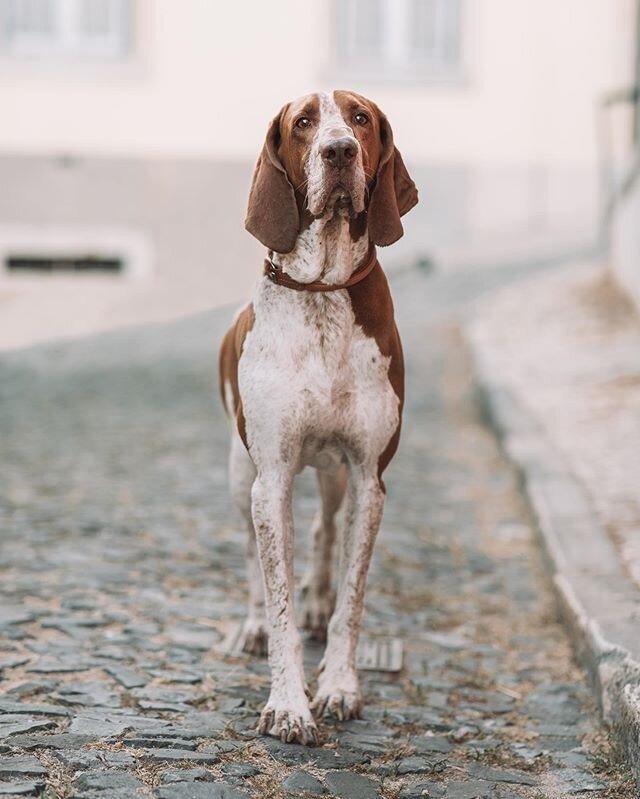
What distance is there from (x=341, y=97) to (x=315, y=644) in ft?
6.21

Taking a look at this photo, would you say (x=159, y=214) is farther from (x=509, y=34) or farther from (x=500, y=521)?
(x=500, y=521)

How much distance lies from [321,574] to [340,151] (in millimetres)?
1666

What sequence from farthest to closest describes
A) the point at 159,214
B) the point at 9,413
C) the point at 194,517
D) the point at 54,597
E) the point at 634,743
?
the point at 159,214
the point at 9,413
the point at 194,517
the point at 54,597
the point at 634,743

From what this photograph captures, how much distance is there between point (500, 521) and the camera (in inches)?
261

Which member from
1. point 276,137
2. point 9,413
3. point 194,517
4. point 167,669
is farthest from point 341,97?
point 9,413

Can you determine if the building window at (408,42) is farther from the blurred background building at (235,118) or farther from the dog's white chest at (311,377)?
the dog's white chest at (311,377)

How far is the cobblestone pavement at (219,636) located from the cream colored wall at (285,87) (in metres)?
6.98

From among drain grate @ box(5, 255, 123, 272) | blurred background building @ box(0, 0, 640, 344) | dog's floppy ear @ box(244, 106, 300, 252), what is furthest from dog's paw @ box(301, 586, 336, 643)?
drain grate @ box(5, 255, 123, 272)

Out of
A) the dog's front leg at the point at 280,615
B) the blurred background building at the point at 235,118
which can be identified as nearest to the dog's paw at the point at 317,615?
the dog's front leg at the point at 280,615

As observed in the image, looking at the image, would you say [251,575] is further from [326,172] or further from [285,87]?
[285,87]

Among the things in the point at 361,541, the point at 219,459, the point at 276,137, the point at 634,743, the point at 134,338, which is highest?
the point at 276,137

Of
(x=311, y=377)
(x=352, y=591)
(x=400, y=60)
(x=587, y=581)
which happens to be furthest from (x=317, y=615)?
(x=400, y=60)

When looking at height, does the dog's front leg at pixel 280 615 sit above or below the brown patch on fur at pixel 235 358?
below

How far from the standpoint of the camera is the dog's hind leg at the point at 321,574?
4.55 metres
